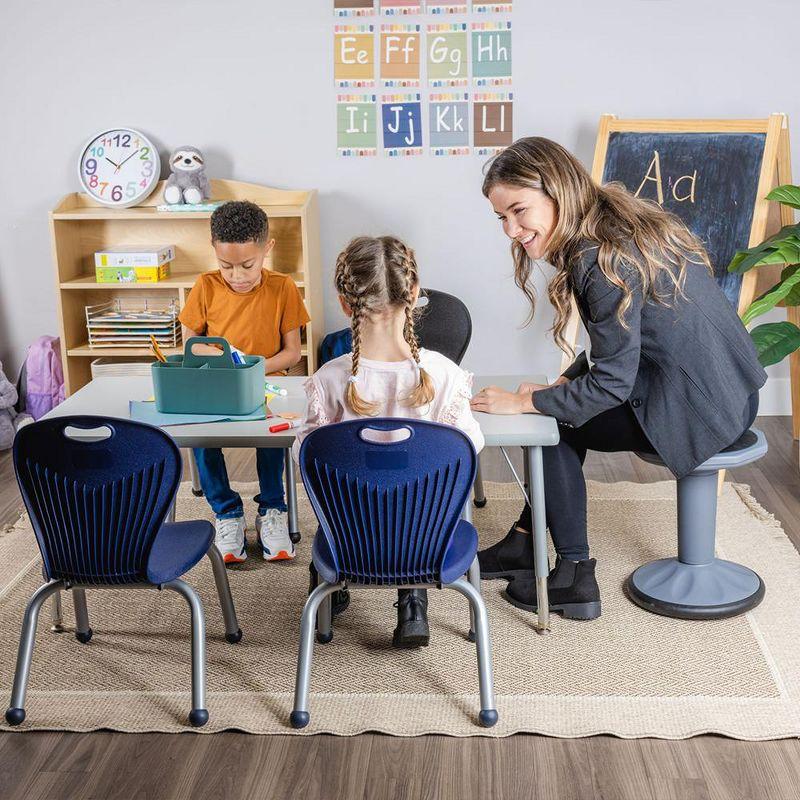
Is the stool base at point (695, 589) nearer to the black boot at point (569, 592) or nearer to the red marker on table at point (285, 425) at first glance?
the black boot at point (569, 592)

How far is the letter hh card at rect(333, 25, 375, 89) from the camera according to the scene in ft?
12.5

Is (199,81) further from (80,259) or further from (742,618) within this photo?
(742,618)

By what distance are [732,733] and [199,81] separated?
309 cm

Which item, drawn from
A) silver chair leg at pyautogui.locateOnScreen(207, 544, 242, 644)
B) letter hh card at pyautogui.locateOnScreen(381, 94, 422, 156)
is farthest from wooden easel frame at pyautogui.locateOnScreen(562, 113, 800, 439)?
silver chair leg at pyautogui.locateOnScreen(207, 544, 242, 644)

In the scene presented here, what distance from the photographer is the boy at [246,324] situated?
9.10ft

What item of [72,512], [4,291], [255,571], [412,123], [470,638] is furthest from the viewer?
[4,291]

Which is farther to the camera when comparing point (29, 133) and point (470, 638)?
point (29, 133)

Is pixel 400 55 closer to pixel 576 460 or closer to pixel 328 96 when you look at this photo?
pixel 328 96

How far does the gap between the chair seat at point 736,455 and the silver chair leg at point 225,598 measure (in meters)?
1.03

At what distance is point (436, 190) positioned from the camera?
396 cm

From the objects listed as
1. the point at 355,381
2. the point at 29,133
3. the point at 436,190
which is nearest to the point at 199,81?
the point at 29,133

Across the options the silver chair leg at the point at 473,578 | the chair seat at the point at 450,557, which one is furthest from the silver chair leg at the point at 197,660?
the silver chair leg at the point at 473,578

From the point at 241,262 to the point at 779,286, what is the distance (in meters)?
1.78

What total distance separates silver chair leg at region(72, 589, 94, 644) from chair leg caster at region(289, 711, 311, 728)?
629 millimetres
